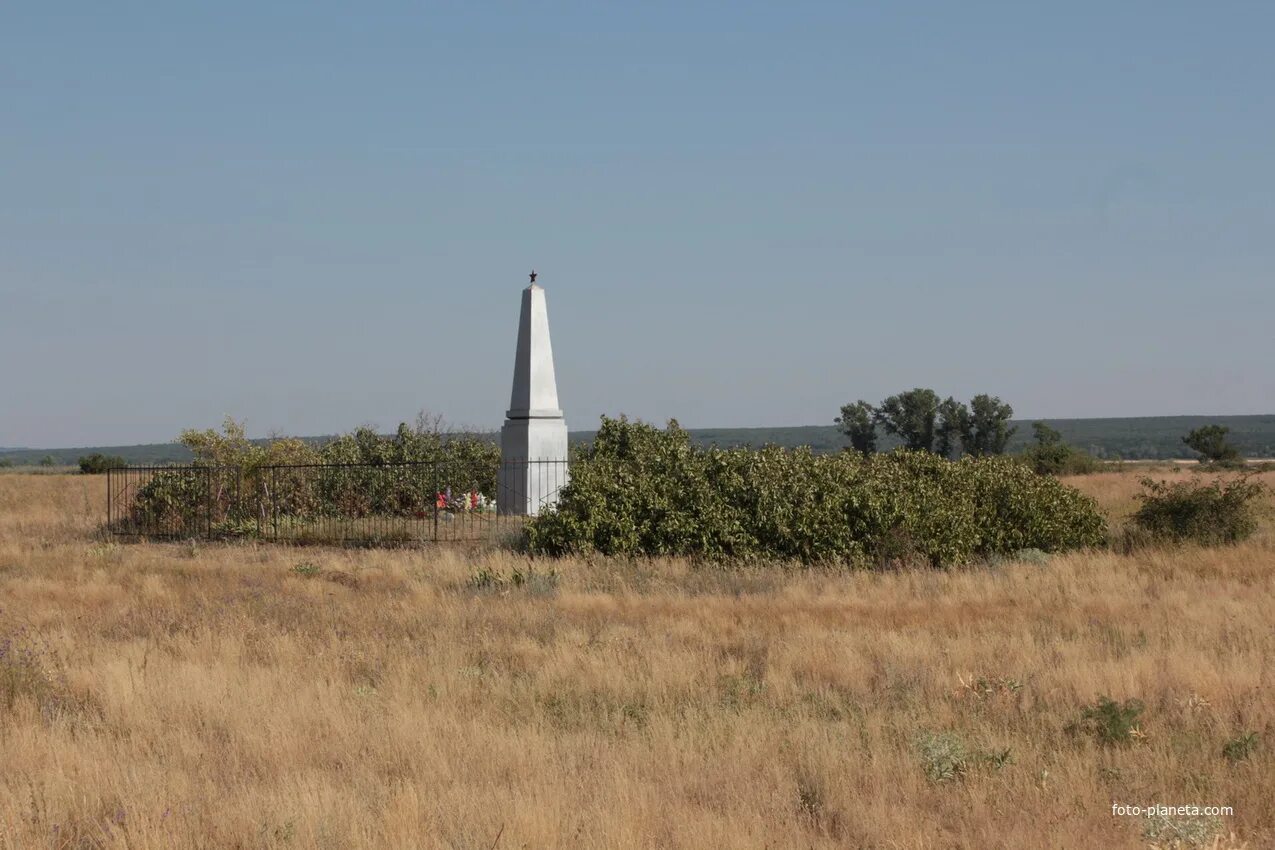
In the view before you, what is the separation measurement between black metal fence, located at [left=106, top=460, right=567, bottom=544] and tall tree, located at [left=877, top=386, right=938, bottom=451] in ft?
133

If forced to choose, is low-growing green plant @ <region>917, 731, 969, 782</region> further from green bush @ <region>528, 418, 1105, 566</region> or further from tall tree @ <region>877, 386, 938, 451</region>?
tall tree @ <region>877, 386, 938, 451</region>

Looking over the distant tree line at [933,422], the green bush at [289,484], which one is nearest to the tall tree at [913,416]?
the distant tree line at [933,422]

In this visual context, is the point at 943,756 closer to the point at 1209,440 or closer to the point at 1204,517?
the point at 1204,517

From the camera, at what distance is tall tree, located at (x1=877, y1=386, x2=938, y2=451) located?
66.4 metres

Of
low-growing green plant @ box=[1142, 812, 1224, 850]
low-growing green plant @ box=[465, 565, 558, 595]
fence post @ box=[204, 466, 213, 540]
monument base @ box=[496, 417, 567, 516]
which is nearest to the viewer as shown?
low-growing green plant @ box=[1142, 812, 1224, 850]

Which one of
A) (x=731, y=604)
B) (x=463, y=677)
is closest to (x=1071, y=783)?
(x=463, y=677)

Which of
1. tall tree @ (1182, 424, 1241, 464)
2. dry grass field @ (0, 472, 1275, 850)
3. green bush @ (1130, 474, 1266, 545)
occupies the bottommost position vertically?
dry grass field @ (0, 472, 1275, 850)

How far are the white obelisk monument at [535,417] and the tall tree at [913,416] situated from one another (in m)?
45.7

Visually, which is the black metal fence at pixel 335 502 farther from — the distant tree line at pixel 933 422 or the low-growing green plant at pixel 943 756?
the distant tree line at pixel 933 422

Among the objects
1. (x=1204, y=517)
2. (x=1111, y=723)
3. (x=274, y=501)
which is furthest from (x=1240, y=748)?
(x=274, y=501)

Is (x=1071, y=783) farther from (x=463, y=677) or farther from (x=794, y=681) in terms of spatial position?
(x=463, y=677)

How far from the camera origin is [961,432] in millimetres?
66938

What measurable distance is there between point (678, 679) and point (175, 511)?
765 inches

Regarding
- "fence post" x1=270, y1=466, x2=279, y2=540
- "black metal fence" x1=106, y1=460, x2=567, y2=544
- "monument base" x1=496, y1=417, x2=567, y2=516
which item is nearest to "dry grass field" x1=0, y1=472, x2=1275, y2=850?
"black metal fence" x1=106, y1=460, x2=567, y2=544
